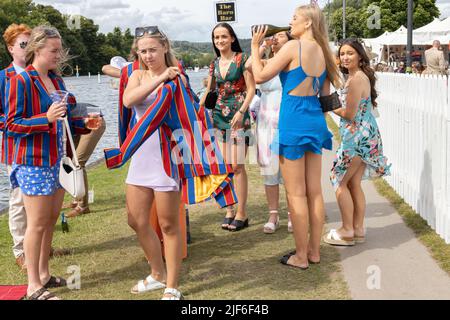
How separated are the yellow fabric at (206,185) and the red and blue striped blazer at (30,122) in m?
1.02

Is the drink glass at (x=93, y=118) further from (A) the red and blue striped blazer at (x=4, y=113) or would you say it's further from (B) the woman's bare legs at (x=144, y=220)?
(B) the woman's bare legs at (x=144, y=220)

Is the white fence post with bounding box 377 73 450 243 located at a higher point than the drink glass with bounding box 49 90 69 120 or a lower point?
lower

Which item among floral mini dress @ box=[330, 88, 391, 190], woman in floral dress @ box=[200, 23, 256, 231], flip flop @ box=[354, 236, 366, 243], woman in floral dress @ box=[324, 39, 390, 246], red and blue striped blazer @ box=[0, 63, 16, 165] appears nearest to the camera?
red and blue striped blazer @ box=[0, 63, 16, 165]

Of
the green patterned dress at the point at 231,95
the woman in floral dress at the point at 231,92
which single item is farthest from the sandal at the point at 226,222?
the green patterned dress at the point at 231,95

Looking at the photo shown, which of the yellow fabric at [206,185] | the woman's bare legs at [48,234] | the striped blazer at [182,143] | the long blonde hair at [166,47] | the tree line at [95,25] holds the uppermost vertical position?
the tree line at [95,25]

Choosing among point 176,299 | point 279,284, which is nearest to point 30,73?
point 176,299

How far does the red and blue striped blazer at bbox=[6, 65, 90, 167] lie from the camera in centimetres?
399

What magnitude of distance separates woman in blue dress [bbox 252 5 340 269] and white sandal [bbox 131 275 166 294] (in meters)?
1.09

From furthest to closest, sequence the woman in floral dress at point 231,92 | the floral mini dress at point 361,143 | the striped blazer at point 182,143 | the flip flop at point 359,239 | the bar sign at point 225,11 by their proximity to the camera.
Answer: the bar sign at point 225,11 → the woman in floral dress at point 231,92 → the flip flop at point 359,239 → the floral mini dress at point 361,143 → the striped blazer at point 182,143

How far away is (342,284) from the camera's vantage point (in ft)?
14.1

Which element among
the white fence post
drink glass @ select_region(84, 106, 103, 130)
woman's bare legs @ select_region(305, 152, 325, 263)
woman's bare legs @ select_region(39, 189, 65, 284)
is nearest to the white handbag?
woman's bare legs @ select_region(39, 189, 65, 284)

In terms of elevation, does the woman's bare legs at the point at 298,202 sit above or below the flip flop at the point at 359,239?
above

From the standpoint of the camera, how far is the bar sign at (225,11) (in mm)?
12586

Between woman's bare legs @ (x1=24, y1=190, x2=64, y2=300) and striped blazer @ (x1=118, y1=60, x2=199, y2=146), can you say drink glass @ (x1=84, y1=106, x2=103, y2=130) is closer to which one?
striped blazer @ (x1=118, y1=60, x2=199, y2=146)
